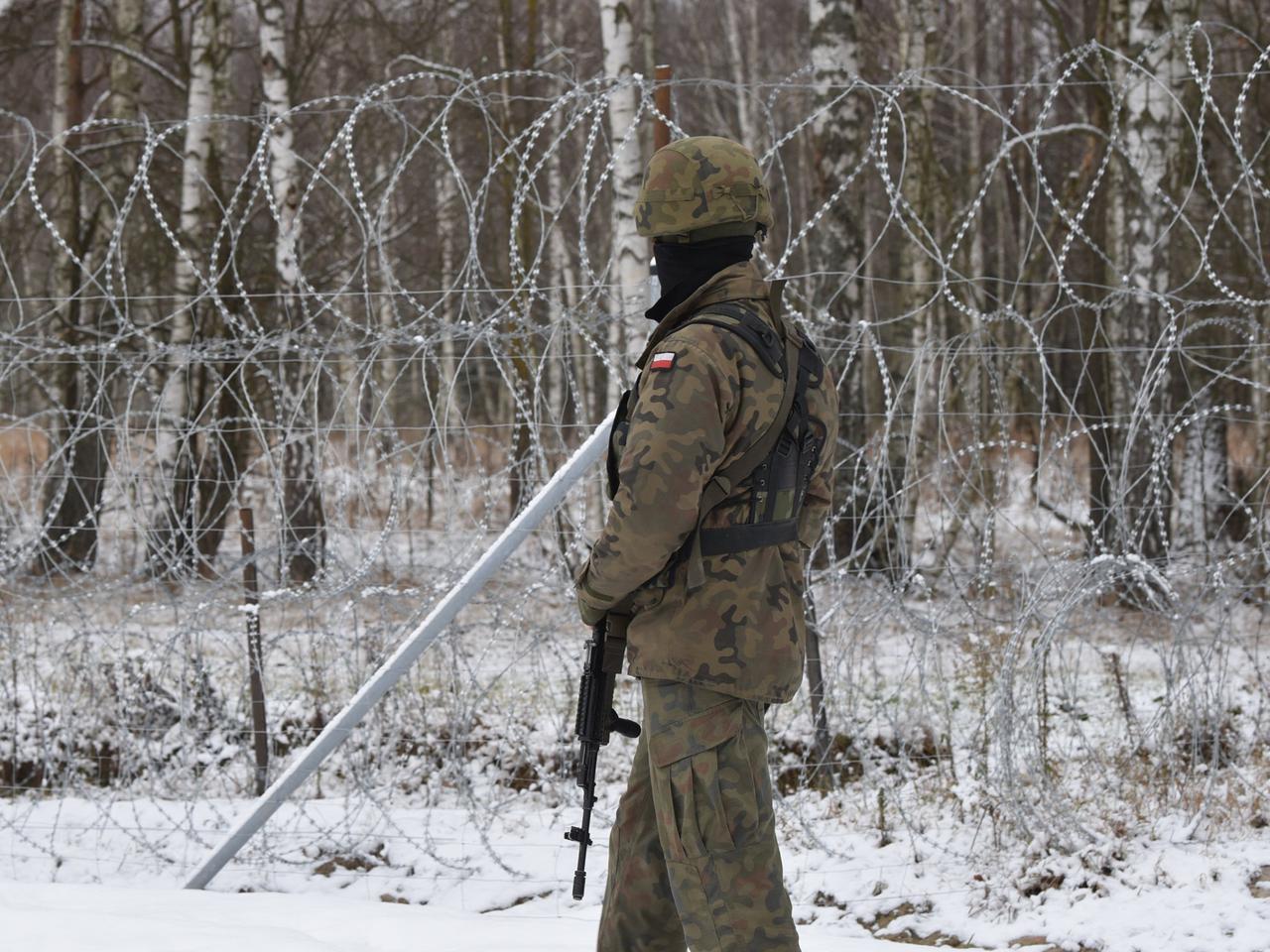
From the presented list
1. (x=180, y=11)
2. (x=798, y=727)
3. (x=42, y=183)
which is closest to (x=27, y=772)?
(x=798, y=727)

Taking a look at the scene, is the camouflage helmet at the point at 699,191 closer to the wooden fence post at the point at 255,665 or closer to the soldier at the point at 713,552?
the soldier at the point at 713,552

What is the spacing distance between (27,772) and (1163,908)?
4.35 m

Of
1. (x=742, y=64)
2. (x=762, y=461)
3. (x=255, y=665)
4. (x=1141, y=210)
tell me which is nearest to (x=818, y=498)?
(x=762, y=461)

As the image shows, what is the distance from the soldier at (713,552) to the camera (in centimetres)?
210

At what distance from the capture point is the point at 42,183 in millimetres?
11375

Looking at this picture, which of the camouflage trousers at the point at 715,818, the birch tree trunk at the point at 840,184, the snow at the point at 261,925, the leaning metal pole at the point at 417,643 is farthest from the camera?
the birch tree trunk at the point at 840,184

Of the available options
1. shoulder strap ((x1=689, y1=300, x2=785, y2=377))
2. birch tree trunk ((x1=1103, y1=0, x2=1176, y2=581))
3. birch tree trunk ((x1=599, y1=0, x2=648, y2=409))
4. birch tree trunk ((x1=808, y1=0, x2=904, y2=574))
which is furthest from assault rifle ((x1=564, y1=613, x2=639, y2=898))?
birch tree trunk ((x1=808, y1=0, x2=904, y2=574))

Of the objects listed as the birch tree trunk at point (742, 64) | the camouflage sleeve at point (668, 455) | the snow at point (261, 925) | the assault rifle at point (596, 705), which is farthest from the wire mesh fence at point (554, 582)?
the birch tree trunk at point (742, 64)

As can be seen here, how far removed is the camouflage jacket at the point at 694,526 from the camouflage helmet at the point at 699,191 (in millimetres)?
97

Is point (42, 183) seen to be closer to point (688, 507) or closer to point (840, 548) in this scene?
point (840, 548)

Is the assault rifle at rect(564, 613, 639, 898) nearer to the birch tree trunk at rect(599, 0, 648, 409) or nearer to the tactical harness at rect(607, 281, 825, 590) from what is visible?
the tactical harness at rect(607, 281, 825, 590)

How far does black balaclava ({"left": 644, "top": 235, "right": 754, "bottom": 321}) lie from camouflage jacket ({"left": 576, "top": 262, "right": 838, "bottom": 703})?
29 millimetres

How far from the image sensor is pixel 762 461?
2.19m

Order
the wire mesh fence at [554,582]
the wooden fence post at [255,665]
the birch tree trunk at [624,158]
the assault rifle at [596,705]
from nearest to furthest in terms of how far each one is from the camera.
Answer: the assault rifle at [596,705], the wire mesh fence at [554,582], the wooden fence post at [255,665], the birch tree trunk at [624,158]
